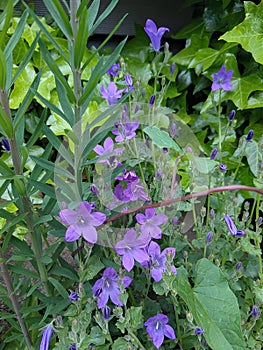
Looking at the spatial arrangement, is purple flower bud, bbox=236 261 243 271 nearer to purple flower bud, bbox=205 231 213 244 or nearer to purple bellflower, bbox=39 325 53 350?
purple flower bud, bbox=205 231 213 244

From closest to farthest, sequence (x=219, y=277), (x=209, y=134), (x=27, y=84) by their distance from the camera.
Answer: (x=219, y=277) → (x=27, y=84) → (x=209, y=134)

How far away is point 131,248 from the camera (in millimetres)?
758

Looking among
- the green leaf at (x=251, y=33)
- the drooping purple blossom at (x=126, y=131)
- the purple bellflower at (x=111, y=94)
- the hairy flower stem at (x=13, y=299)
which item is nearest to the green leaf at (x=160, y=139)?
the drooping purple blossom at (x=126, y=131)

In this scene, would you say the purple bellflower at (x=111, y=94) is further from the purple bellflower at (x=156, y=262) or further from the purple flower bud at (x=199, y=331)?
the purple flower bud at (x=199, y=331)

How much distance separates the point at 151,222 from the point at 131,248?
6cm

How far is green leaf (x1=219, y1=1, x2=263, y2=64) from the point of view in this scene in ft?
4.54

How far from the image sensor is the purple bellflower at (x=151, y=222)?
0.77 meters

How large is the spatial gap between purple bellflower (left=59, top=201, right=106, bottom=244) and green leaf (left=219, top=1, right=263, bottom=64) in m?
0.87

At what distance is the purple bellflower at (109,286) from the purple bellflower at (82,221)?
0.38 ft

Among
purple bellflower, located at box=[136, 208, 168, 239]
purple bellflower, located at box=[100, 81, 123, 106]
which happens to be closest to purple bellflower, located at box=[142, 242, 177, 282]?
purple bellflower, located at box=[136, 208, 168, 239]

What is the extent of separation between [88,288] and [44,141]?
0.93 metres

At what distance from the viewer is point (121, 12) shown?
1982mm

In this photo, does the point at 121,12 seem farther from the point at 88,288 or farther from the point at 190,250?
the point at 88,288

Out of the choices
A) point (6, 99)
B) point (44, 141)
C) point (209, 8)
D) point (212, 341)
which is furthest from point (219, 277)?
point (209, 8)
